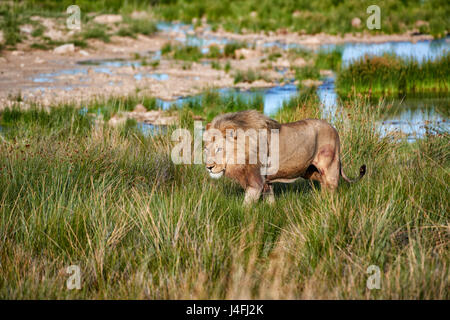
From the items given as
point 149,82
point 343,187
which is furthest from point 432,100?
point 343,187

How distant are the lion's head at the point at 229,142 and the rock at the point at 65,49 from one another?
15954 mm

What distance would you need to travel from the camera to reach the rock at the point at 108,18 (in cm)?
2500

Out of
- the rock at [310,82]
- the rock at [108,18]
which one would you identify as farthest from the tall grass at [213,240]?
the rock at [108,18]

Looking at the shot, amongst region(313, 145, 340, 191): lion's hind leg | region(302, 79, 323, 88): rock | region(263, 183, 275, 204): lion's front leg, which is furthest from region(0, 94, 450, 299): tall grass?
region(302, 79, 323, 88): rock

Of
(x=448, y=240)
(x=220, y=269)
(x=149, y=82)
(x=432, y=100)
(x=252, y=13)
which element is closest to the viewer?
(x=220, y=269)

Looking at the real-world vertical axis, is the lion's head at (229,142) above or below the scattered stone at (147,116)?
above

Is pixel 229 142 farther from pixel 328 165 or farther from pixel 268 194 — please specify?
pixel 328 165

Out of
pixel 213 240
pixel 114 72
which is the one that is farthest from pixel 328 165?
pixel 114 72

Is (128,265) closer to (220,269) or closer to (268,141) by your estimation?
(220,269)

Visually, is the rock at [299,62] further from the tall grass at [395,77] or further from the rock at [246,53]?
the tall grass at [395,77]

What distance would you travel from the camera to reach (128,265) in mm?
4457

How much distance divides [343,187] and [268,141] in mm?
1062

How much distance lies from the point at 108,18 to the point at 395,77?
49.0ft

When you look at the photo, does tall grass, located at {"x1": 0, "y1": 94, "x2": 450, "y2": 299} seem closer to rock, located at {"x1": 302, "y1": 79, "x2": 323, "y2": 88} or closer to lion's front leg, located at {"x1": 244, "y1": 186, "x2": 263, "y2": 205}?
lion's front leg, located at {"x1": 244, "y1": 186, "x2": 263, "y2": 205}
